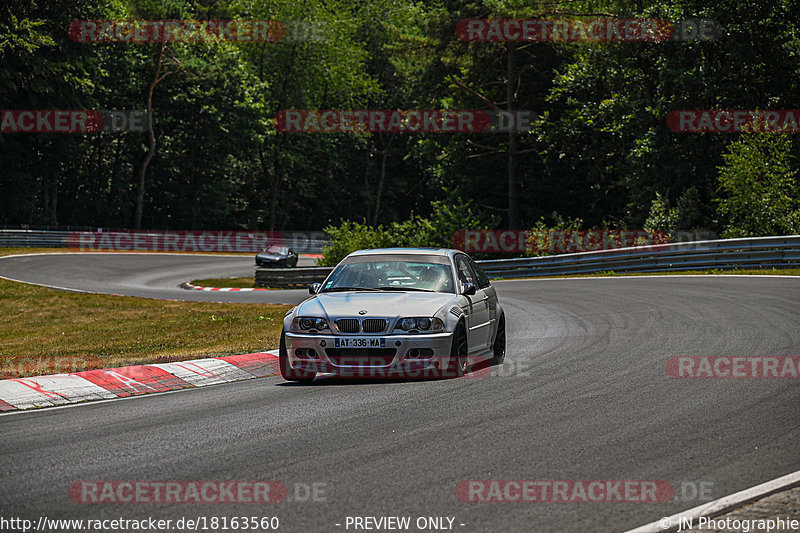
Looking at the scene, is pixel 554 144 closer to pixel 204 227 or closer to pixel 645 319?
pixel 645 319

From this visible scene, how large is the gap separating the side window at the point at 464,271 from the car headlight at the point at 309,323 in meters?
2.21

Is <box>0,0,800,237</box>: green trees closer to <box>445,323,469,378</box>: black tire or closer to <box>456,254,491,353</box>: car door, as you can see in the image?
<box>456,254,491,353</box>: car door

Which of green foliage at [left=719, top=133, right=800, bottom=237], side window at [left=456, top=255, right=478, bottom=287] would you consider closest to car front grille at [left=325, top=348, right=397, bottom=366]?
side window at [left=456, top=255, right=478, bottom=287]

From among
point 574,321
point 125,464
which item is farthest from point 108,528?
point 574,321

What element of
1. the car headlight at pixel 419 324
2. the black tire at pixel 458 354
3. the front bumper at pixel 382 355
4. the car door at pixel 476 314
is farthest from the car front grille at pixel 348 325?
the car door at pixel 476 314

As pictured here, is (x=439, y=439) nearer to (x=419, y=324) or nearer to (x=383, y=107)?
(x=419, y=324)

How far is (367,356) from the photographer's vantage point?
31.2 ft

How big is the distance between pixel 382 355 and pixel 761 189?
79.7 ft

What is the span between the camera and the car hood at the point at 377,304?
9.69m

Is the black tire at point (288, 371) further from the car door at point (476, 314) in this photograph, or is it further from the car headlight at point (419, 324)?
the car door at point (476, 314)

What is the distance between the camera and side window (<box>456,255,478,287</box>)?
11334 mm

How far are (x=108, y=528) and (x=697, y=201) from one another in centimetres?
3236

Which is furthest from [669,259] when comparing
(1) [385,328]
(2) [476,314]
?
(1) [385,328]

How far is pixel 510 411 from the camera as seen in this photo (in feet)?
25.6
